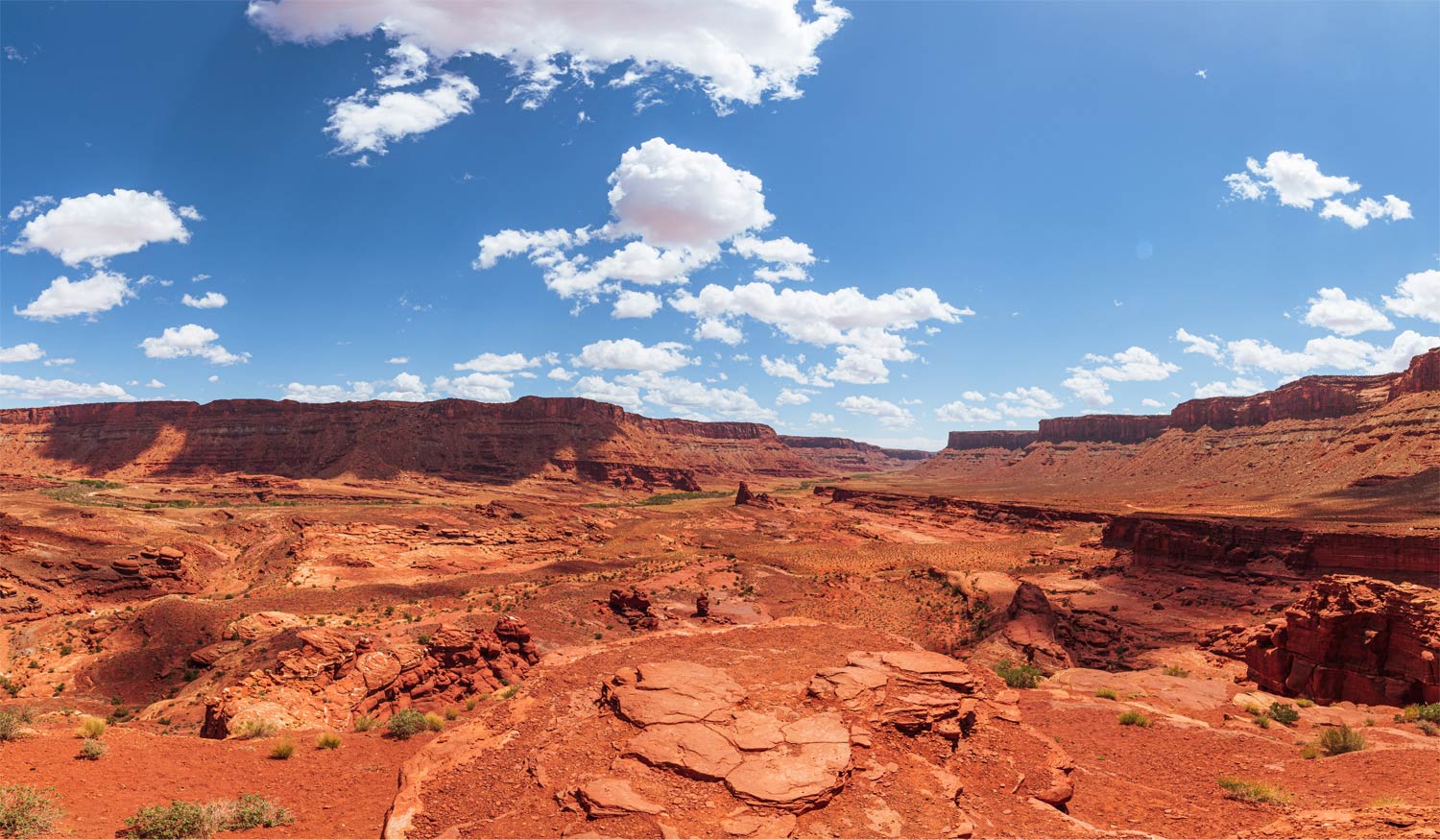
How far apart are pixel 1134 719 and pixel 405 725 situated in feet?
46.9

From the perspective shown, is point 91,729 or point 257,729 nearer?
point 91,729

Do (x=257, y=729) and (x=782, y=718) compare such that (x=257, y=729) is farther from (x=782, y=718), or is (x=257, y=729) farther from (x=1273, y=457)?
(x=1273, y=457)

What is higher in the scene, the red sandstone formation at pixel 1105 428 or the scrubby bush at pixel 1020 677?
the red sandstone formation at pixel 1105 428

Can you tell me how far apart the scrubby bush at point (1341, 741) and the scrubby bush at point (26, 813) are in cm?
1878

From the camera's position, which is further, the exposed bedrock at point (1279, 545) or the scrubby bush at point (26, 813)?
the exposed bedrock at point (1279, 545)

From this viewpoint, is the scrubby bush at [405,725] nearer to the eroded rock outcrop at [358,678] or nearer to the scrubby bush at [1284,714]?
the eroded rock outcrop at [358,678]

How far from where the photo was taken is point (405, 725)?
12000mm

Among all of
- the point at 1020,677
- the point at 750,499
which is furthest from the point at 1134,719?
the point at 750,499

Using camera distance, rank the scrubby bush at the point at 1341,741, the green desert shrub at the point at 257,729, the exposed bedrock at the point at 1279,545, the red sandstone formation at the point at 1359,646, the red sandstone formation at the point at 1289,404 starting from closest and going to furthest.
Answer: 1. the scrubby bush at the point at 1341,741
2. the green desert shrub at the point at 257,729
3. the red sandstone formation at the point at 1359,646
4. the exposed bedrock at the point at 1279,545
5. the red sandstone formation at the point at 1289,404

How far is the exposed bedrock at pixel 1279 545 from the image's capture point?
3164cm

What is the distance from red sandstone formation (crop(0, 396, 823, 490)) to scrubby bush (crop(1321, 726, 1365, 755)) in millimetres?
111331

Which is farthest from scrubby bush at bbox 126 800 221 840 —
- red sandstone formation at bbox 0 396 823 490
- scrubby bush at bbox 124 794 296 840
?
red sandstone formation at bbox 0 396 823 490

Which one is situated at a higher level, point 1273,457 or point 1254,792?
point 1273,457

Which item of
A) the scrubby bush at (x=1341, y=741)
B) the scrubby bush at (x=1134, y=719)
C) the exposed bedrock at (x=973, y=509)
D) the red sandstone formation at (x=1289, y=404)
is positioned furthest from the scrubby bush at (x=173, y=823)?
the red sandstone formation at (x=1289, y=404)
